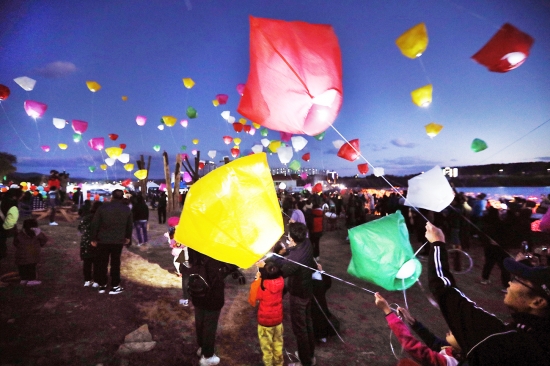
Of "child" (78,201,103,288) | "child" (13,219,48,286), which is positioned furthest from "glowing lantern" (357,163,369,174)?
"child" (13,219,48,286)

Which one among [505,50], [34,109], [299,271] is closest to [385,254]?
[299,271]

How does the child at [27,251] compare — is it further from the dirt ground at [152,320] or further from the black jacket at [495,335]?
the black jacket at [495,335]

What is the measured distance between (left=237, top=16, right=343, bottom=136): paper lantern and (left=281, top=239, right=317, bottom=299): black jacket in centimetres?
143

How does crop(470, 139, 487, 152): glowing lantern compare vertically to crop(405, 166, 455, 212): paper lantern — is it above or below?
above

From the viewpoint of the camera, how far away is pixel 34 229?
5055mm

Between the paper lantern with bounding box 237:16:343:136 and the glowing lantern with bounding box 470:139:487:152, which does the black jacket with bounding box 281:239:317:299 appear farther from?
the glowing lantern with bounding box 470:139:487:152

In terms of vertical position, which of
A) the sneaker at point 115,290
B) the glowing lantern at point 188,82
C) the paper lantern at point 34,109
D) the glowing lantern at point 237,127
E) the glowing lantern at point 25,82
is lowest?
the sneaker at point 115,290

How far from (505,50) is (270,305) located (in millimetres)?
3987

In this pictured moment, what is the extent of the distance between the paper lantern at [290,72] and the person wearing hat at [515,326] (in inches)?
79.8

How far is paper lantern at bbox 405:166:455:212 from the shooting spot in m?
3.31

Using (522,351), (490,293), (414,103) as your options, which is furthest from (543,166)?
(522,351)

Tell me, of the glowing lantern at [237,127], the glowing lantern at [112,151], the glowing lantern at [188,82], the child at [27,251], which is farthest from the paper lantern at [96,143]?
the child at [27,251]

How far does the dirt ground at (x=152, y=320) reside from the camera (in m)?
3.26

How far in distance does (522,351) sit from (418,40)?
393cm
